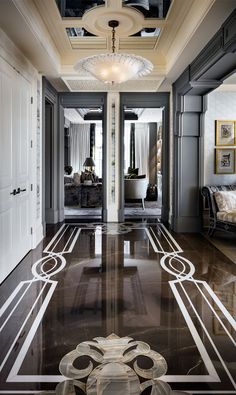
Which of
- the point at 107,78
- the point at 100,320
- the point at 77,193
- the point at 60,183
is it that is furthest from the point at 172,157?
the point at 100,320

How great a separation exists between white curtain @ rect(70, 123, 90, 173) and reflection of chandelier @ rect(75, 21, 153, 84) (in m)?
10.9

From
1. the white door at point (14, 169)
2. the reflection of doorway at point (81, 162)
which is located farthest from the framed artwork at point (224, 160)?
the white door at point (14, 169)

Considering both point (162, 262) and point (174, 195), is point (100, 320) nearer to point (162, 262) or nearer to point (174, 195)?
point (162, 262)

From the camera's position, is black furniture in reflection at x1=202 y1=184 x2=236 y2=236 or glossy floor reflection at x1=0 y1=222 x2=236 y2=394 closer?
glossy floor reflection at x1=0 y1=222 x2=236 y2=394

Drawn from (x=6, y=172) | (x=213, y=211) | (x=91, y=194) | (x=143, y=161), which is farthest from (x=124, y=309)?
(x=143, y=161)

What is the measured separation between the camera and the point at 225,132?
694 cm

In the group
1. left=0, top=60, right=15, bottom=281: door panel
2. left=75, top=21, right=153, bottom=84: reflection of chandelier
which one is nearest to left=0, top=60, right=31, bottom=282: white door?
left=0, top=60, right=15, bottom=281: door panel

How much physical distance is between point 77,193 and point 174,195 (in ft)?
→ 12.9

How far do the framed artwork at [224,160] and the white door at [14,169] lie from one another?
3705 millimetres

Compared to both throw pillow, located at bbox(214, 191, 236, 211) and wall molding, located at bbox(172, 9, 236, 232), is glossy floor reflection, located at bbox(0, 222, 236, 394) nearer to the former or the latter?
throw pillow, located at bbox(214, 191, 236, 211)

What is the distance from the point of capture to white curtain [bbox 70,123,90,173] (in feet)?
50.6

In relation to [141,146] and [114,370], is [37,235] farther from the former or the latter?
[141,146]

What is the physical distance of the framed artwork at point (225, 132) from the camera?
6910 millimetres

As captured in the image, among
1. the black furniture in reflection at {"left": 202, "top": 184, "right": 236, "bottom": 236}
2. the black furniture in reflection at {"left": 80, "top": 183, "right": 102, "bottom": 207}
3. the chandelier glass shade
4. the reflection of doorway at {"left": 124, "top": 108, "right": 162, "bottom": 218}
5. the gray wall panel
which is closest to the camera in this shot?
the chandelier glass shade
